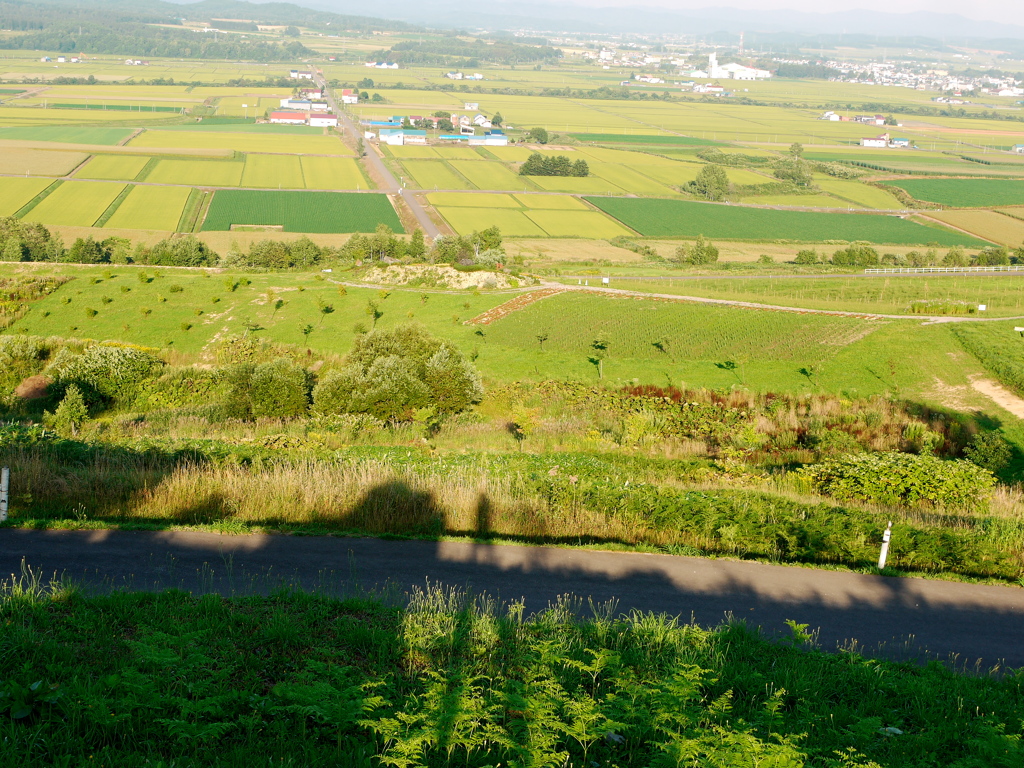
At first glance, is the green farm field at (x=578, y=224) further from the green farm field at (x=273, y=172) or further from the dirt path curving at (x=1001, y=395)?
the dirt path curving at (x=1001, y=395)

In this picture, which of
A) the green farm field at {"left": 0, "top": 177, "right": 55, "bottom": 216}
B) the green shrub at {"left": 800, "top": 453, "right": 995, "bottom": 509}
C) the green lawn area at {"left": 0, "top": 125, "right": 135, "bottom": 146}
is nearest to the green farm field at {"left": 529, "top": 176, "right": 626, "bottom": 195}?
the green farm field at {"left": 0, "top": 177, "right": 55, "bottom": 216}

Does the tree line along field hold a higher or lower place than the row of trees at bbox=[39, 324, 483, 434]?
higher

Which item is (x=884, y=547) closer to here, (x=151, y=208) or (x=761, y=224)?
(x=761, y=224)

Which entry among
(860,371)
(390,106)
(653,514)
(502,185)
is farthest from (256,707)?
(390,106)

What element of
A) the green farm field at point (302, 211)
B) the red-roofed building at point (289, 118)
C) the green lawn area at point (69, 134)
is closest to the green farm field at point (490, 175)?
the green farm field at point (302, 211)

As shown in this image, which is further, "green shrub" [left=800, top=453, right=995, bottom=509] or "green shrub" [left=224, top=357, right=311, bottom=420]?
"green shrub" [left=224, top=357, right=311, bottom=420]

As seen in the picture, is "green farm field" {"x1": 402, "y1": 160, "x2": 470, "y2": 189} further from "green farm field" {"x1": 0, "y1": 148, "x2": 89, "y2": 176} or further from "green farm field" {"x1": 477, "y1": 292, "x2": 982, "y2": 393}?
"green farm field" {"x1": 477, "y1": 292, "x2": 982, "y2": 393}
